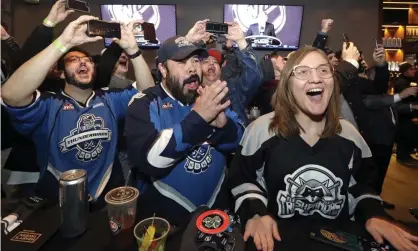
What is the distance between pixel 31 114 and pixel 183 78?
0.74 meters

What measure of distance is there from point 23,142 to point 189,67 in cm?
102

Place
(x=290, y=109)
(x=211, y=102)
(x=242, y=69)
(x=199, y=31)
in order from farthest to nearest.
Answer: (x=242, y=69), (x=199, y=31), (x=290, y=109), (x=211, y=102)

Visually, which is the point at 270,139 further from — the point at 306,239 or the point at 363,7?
the point at 363,7

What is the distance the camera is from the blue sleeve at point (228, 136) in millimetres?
1246

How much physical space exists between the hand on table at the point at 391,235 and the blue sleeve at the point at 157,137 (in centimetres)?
63

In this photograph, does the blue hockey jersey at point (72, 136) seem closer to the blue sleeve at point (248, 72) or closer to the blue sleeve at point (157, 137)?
the blue sleeve at point (157, 137)

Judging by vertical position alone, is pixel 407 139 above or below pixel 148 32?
below

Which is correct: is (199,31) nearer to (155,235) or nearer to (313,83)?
(313,83)

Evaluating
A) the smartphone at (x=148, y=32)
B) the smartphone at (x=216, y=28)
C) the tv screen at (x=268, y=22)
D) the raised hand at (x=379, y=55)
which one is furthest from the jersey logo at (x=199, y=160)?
the tv screen at (x=268, y=22)

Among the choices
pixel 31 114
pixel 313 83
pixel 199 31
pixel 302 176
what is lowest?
pixel 302 176

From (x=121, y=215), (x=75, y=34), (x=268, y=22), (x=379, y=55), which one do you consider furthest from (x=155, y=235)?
(x=268, y=22)

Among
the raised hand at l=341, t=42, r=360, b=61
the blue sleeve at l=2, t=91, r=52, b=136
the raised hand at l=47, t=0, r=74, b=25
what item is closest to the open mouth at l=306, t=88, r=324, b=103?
the raised hand at l=341, t=42, r=360, b=61

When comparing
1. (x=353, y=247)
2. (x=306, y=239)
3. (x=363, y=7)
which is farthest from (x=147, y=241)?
(x=363, y=7)

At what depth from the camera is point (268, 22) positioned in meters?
4.31
